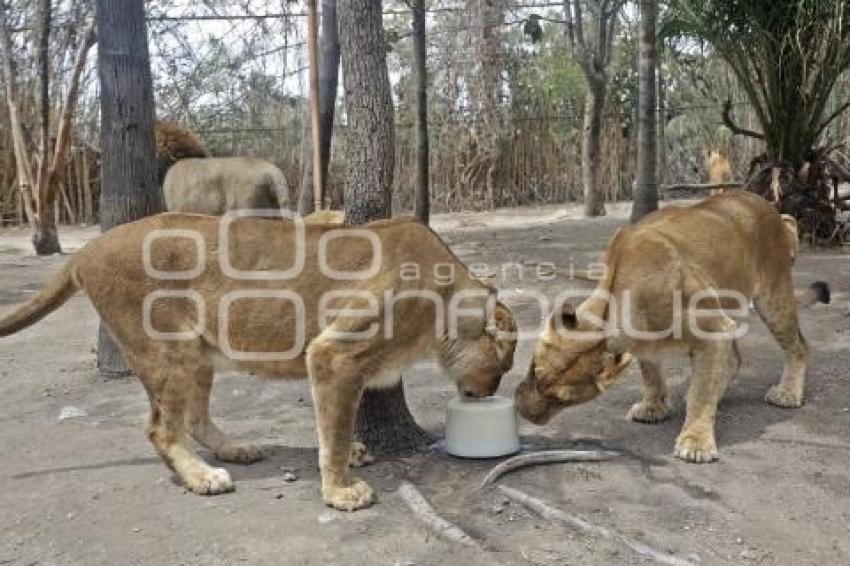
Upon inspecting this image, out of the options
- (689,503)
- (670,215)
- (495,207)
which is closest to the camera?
(689,503)

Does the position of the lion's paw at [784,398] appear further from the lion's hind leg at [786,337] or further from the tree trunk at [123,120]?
the tree trunk at [123,120]

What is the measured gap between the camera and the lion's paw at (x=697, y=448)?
4.53 m

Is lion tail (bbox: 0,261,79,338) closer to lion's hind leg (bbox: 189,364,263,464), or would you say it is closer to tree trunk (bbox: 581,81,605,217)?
lion's hind leg (bbox: 189,364,263,464)

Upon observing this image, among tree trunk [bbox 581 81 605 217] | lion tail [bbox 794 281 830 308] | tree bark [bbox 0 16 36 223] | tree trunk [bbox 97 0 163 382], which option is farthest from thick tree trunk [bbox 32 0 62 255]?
lion tail [bbox 794 281 830 308]

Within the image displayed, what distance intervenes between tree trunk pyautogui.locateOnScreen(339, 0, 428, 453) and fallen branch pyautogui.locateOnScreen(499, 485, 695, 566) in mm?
884

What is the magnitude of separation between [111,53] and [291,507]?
3675 millimetres

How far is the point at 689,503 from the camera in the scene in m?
4.03

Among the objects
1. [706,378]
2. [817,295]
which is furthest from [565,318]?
[817,295]

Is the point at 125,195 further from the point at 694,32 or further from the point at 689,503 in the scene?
the point at 694,32

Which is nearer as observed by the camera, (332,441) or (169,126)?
(332,441)

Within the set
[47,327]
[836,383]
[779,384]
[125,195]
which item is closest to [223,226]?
[125,195]

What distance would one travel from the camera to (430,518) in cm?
386

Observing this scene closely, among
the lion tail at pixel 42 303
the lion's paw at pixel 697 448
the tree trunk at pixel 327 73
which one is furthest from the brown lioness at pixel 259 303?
the tree trunk at pixel 327 73

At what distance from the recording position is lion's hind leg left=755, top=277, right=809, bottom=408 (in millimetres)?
5473
